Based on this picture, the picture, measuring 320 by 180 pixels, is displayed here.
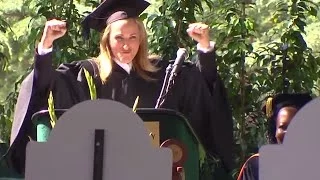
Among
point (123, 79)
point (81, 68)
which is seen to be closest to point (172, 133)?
point (123, 79)

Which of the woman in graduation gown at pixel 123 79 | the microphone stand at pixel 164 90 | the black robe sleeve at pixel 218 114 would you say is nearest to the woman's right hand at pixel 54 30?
the woman in graduation gown at pixel 123 79

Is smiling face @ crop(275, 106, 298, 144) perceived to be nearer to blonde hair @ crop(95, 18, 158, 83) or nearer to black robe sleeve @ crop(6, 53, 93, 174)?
blonde hair @ crop(95, 18, 158, 83)

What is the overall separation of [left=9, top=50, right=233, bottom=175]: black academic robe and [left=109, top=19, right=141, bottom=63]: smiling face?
0.19 feet

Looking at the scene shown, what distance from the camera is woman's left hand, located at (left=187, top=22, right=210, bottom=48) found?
306 cm

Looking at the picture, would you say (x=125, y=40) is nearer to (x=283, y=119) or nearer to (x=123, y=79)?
(x=123, y=79)

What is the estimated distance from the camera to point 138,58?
3.23m

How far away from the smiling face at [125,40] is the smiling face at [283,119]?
1.91ft

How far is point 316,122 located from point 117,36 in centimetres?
125

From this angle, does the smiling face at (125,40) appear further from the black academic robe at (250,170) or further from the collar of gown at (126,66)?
the black academic robe at (250,170)

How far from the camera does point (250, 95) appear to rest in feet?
15.4

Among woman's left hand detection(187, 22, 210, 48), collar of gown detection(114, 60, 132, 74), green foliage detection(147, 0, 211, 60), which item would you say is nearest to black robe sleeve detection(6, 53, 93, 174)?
collar of gown detection(114, 60, 132, 74)

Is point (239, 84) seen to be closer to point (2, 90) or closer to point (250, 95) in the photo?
point (250, 95)

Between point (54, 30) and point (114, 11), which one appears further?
point (114, 11)

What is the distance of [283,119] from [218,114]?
0.25 metres
